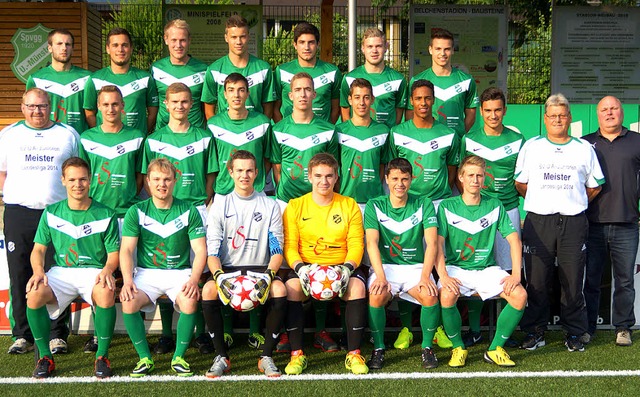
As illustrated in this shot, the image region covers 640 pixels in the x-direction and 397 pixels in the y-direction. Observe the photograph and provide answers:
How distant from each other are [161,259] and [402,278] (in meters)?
1.66

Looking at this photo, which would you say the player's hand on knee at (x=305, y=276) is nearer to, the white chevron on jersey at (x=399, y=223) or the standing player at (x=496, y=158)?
the white chevron on jersey at (x=399, y=223)

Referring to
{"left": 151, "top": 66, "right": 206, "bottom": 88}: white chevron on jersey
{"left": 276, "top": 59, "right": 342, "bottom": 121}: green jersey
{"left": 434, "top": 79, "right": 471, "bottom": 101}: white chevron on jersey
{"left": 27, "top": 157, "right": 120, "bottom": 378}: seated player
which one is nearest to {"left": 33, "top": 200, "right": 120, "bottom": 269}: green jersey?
{"left": 27, "top": 157, "right": 120, "bottom": 378}: seated player

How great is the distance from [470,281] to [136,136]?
261cm

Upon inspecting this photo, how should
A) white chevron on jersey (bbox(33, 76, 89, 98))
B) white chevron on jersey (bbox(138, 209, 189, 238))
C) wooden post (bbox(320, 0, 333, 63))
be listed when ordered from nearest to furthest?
white chevron on jersey (bbox(138, 209, 189, 238)), white chevron on jersey (bbox(33, 76, 89, 98)), wooden post (bbox(320, 0, 333, 63))

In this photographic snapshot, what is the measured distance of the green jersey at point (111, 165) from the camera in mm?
5320

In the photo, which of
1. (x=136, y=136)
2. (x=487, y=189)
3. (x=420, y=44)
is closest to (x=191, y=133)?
(x=136, y=136)

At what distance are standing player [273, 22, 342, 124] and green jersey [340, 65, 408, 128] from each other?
86 mm

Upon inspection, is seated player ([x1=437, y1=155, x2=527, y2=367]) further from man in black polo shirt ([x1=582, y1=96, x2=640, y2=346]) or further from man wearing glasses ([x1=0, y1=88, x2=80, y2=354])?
man wearing glasses ([x1=0, y1=88, x2=80, y2=354])

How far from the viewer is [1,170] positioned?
5383 millimetres

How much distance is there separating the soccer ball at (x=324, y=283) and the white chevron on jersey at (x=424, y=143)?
→ 130 cm

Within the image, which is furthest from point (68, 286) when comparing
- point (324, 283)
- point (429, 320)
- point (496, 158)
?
point (496, 158)

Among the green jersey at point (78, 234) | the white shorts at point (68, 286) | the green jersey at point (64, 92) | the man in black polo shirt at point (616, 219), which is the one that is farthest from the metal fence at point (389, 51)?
the white shorts at point (68, 286)

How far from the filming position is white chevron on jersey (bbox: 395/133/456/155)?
551cm

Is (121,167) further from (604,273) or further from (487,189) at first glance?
(604,273)
